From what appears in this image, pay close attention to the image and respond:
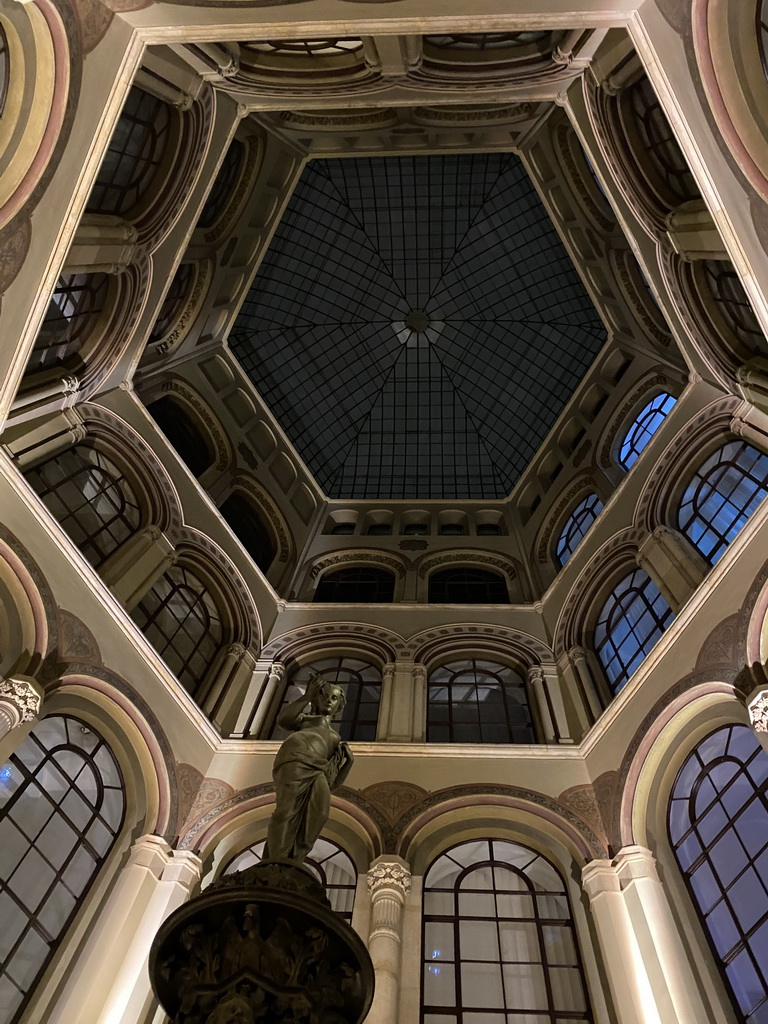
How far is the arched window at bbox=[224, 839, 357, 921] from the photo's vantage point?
10.0 meters

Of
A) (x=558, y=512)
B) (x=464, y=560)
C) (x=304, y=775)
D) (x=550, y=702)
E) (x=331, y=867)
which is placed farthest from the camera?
(x=464, y=560)

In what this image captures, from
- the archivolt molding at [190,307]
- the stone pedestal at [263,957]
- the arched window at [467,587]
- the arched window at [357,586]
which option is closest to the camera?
the stone pedestal at [263,957]

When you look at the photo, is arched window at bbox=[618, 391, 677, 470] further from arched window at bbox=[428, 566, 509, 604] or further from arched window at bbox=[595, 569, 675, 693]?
arched window at bbox=[428, 566, 509, 604]

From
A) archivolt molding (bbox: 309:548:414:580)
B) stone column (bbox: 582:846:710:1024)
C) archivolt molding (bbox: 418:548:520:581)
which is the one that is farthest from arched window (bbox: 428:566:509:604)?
stone column (bbox: 582:846:710:1024)

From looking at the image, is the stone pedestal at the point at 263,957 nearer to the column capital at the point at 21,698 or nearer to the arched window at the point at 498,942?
the arched window at the point at 498,942

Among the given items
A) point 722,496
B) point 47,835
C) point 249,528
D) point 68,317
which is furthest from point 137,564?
point 722,496

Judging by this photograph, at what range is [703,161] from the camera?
27.2 ft

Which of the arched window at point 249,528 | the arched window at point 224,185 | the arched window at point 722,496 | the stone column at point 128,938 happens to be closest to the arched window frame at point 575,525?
the arched window at point 722,496

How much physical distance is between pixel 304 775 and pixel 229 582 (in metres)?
8.07

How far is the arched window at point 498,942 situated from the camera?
8531 millimetres

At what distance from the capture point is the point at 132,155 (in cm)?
1153

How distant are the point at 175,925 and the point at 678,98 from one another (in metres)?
9.13

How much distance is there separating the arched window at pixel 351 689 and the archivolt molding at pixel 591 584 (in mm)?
3379

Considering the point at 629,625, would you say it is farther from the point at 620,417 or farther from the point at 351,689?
the point at 620,417
